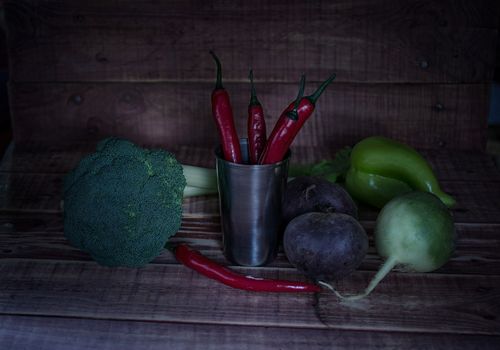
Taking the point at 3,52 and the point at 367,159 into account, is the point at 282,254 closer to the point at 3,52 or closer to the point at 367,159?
the point at 367,159

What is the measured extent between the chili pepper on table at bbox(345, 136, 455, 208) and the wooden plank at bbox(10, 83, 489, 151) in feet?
1.00

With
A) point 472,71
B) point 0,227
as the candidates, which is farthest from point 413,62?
point 0,227

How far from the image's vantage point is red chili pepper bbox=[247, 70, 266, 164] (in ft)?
3.34

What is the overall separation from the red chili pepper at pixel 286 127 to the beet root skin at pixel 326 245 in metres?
0.12

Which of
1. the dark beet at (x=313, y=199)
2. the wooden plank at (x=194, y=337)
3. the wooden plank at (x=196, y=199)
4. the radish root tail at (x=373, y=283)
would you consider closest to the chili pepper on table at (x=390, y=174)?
the wooden plank at (x=196, y=199)

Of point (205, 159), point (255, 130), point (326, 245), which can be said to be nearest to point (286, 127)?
point (255, 130)

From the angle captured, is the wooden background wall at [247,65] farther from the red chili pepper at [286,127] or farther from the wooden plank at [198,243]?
the red chili pepper at [286,127]

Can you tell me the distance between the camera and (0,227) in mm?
1163

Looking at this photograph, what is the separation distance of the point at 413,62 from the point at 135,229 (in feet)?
2.87

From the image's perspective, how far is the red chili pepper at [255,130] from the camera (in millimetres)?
1020

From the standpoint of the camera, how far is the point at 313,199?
1.05m

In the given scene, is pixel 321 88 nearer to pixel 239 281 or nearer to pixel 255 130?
pixel 255 130

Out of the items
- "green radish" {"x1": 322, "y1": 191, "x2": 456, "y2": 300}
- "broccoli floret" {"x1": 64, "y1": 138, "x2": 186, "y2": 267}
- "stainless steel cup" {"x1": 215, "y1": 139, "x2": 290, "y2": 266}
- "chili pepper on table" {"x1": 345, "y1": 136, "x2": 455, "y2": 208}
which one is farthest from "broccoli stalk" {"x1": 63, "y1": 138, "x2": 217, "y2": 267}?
"chili pepper on table" {"x1": 345, "y1": 136, "x2": 455, "y2": 208}

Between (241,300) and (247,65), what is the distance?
2.40 ft
